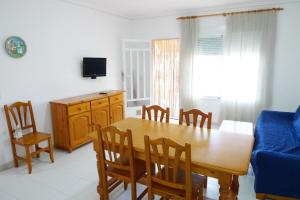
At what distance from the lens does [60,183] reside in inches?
108

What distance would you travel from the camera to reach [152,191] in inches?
74.7

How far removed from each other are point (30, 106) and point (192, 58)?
347cm

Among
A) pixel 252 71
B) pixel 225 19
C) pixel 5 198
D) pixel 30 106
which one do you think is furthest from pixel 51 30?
pixel 252 71

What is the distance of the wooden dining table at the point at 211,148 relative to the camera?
163 centimetres

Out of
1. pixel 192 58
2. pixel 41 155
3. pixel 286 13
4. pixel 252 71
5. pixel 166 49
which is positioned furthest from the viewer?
pixel 166 49

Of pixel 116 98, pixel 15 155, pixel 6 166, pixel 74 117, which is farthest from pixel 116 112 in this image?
pixel 6 166

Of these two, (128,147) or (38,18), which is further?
(38,18)

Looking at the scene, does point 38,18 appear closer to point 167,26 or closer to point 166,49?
point 167,26

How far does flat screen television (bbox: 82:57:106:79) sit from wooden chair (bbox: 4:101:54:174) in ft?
4.40

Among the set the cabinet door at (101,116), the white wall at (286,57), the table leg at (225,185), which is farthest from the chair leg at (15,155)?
the white wall at (286,57)

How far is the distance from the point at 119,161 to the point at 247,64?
11.7 feet

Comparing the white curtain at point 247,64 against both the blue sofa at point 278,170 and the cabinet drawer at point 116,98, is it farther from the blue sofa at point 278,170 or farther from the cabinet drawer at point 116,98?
Result: the cabinet drawer at point 116,98

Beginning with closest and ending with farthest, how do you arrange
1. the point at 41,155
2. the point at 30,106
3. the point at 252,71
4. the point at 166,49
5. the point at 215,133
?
the point at 215,133 < the point at 30,106 < the point at 41,155 < the point at 252,71 < the point at 166,49

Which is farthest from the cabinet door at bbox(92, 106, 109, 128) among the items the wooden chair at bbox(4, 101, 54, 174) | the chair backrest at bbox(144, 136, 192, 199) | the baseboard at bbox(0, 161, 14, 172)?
the chair backrest at bbox(144, 136, 192, 199)
